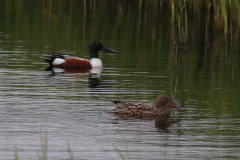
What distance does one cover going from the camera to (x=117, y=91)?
38.8 ft

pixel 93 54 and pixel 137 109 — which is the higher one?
pixel 93 54

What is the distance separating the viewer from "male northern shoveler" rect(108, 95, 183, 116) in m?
9.81

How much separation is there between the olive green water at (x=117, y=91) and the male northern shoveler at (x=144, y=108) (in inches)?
8.2

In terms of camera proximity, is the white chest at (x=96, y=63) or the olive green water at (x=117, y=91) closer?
the olive green water at (x=117, y=91)

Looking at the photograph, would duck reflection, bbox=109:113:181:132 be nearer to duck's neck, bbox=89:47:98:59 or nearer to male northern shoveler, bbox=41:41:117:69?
male northern shoveler, bbox=41:41:117:69

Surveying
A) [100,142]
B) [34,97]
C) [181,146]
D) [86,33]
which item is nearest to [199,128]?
[181,146]

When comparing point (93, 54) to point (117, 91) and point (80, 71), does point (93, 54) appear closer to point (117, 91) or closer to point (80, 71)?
point (80, 71)

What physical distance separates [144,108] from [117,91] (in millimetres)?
2026

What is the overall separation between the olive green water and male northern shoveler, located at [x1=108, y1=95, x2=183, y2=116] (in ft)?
0.68

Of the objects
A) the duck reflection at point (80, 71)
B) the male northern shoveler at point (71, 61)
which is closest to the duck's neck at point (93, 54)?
the male northern shoveler at point (71, 61)

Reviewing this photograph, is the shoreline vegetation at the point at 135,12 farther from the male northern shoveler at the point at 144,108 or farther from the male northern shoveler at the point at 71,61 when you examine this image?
the male northern shoveler at the point at 144,108

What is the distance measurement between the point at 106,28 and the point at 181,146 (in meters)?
15.8

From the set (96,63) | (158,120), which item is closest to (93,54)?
(96,63)

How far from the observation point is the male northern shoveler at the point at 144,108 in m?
9.81
